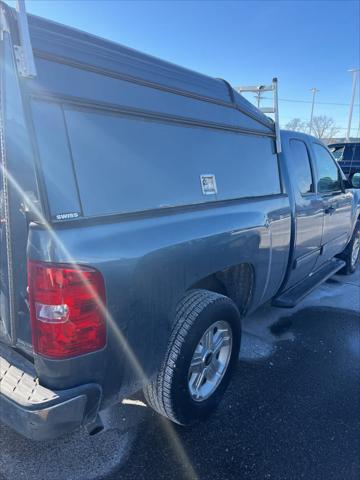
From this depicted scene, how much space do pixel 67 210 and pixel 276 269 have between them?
2.14 m

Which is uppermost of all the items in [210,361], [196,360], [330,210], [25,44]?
[25,44]

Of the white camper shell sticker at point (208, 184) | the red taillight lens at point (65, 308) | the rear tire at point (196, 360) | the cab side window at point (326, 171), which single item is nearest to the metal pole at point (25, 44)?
the red taillight lens at point (65, 308)

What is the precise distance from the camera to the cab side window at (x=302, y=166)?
138 inches

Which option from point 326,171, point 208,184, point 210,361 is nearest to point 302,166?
point 326,171

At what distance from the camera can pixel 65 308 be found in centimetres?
148

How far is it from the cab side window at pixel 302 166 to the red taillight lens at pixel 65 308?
2603 millimetres

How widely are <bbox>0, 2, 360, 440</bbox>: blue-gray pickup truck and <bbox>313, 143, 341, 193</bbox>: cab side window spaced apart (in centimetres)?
178

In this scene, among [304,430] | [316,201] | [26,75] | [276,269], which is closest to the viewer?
[26,75]

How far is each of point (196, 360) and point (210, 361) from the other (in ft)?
0.70

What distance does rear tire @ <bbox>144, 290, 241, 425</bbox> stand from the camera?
6.88 ft

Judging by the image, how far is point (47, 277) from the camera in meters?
1.45

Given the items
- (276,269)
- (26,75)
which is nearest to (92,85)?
(26,75)

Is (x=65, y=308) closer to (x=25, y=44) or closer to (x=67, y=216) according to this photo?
(x=67, y=216)

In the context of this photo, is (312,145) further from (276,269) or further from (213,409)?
(213,409)
